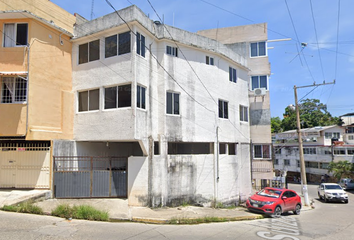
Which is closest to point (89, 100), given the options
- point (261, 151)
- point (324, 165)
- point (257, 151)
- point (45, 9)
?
point (45, 9)

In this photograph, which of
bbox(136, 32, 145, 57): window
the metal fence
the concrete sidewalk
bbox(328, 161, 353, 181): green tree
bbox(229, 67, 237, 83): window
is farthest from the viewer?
bbox(328, 161, 353, 181): green tree

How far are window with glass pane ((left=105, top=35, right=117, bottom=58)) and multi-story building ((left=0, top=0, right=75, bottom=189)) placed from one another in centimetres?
281

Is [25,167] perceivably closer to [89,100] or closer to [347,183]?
[89,100]

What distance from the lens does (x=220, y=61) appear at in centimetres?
1736

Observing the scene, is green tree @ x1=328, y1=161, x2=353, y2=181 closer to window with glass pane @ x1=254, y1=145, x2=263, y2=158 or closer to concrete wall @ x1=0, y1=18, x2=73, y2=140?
window with glass pane @ x1=254, y1=145, x2=263, y2=158

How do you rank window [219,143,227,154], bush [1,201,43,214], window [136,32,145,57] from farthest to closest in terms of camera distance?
window [219,143,227,154] → window [136,32,145,57] → bush [1,201,43,214]

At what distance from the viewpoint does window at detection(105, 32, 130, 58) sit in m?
13.2

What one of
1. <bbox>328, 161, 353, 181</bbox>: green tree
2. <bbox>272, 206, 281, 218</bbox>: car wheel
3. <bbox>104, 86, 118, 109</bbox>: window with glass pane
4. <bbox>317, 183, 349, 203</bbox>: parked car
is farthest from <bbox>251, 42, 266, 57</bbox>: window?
<bbox>328, 161, 353, 181</bbox>: green tree

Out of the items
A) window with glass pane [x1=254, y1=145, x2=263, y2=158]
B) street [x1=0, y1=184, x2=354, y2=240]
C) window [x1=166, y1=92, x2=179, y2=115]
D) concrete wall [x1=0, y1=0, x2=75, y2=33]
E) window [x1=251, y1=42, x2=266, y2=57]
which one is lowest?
street [x1=0, y1=184, x2=354, y2=240]

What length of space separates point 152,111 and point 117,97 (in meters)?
1.96

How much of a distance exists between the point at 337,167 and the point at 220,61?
1190 inches

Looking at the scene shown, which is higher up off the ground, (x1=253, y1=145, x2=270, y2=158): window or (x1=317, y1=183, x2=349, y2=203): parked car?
(x1=253, y1=145, x2=270, y2=158): window

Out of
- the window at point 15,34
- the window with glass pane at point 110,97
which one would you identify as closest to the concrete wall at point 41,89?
the window at point 15,34

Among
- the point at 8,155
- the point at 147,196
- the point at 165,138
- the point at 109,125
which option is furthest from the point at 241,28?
the point at 8,155
